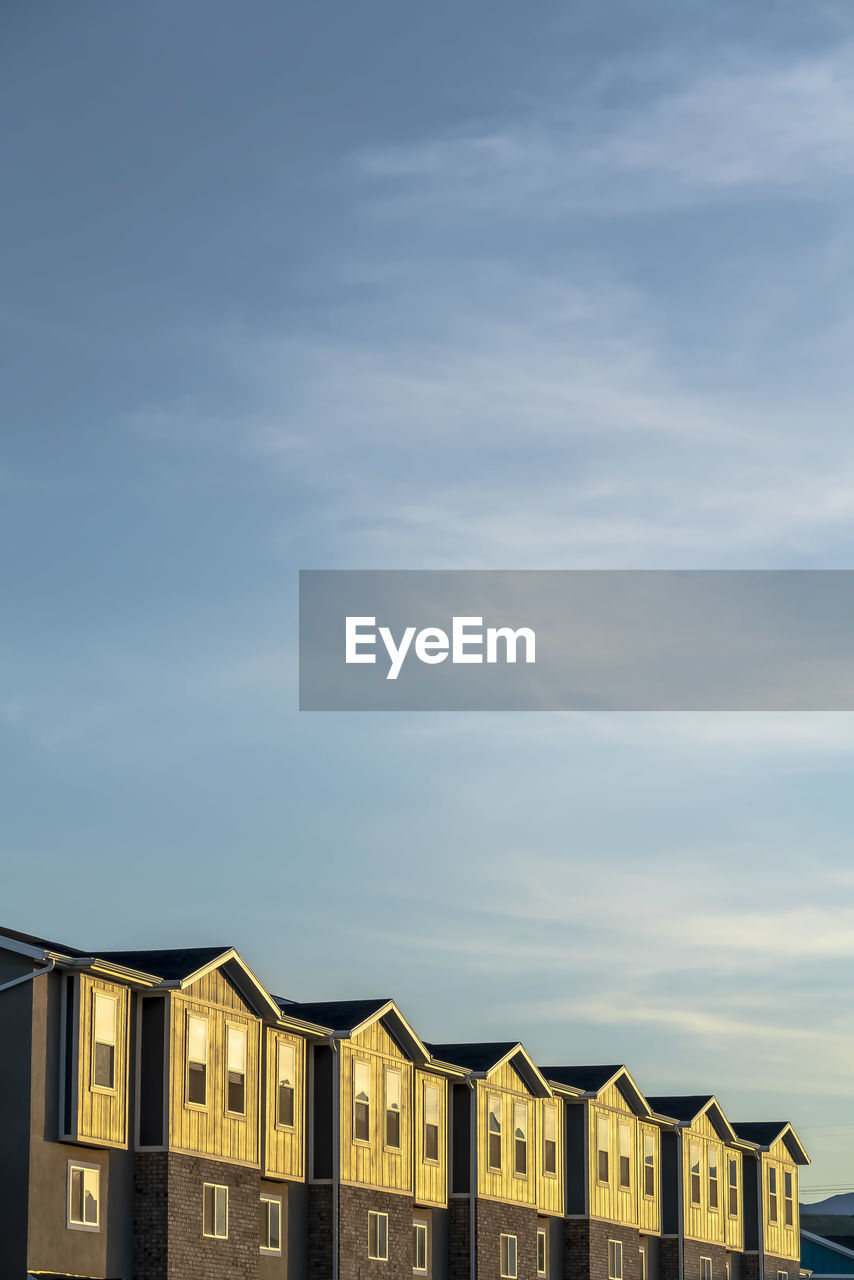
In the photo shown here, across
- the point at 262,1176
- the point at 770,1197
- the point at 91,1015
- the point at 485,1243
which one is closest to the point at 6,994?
the point at 91,1015

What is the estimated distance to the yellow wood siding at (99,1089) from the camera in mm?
37188

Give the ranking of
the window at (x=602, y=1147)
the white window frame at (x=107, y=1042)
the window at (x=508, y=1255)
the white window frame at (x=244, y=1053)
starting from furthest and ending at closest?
the window at (x=602, y=1147) < the window at (x=508, y=1255) < the white window frame at (x=244, y=1053) < the white window frame at (x=107, y=1042)

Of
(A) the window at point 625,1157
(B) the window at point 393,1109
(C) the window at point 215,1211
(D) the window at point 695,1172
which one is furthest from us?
(D) the window at point 695,1172

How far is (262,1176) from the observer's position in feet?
140

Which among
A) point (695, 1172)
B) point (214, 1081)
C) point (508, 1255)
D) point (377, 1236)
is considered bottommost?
point (508, 1255)

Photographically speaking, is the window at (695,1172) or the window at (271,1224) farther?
the window at (695,1172)

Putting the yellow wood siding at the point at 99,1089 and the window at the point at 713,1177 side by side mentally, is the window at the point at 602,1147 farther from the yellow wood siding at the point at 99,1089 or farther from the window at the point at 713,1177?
the yellow wood siding at the point at 99,1089

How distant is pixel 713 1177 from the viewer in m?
66.1

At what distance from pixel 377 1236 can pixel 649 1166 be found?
60.1 feet

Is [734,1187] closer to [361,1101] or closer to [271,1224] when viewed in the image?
[361,1101]

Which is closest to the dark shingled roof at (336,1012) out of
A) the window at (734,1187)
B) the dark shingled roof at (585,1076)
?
the dark shingled roof at (585,1076)

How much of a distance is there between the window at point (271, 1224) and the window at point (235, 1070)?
2.69 meters

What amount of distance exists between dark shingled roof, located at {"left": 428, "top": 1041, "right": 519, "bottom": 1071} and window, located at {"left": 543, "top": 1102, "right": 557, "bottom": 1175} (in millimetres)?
3548

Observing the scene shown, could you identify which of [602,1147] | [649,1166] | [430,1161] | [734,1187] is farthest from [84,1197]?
[734,1187]
